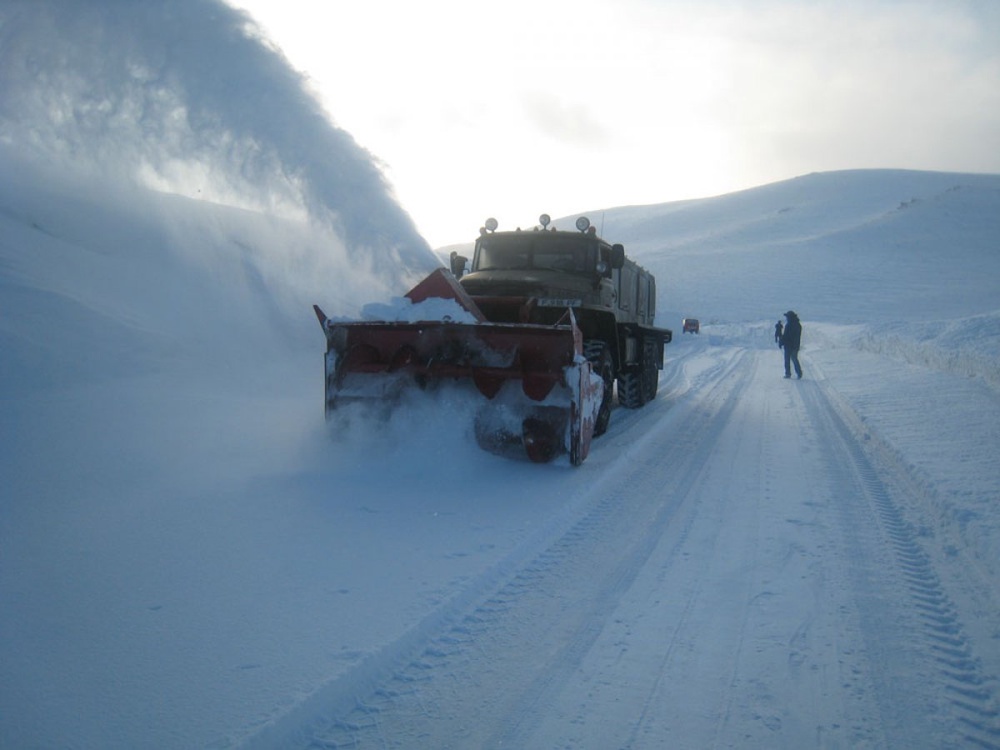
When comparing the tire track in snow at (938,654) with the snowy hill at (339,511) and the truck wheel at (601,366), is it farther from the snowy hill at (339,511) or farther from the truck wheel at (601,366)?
the truck wheel at (601,366)

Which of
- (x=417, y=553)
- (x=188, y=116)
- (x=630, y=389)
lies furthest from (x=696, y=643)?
(x=188, y=116)

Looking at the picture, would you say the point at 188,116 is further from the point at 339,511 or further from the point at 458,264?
the point at 339,511

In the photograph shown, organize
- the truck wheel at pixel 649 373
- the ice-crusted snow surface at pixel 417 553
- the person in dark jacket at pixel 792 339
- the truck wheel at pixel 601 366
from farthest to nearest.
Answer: the person in dark jacket at pixel 792 339
the truck wheel at pixel 649 373
the truck wheel at pixel 601 366
the ice-crusted snow surface at pixel 417 553

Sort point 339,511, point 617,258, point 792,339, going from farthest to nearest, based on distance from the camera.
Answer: point 792,339
point 617,258
point 339,511

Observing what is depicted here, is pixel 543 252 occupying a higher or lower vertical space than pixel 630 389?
higher

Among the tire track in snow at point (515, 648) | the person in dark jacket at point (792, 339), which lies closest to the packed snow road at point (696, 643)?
the tire track in snow at point (515, 648)

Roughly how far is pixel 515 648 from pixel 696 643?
0.86m

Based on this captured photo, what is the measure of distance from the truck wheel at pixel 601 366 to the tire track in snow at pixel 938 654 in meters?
3.25

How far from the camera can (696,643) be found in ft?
10.4

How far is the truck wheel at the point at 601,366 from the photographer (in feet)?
26.0

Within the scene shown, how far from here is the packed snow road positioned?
8.35 feet

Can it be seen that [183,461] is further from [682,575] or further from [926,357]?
[926,357]

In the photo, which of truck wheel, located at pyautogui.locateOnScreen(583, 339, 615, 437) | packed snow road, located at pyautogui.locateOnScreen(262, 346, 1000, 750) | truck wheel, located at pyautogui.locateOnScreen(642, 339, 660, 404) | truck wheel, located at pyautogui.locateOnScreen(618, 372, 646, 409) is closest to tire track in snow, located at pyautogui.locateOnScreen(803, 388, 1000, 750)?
packed snow road, located at pyautogui.locateOnScreen(262, 346, 1000, 750)

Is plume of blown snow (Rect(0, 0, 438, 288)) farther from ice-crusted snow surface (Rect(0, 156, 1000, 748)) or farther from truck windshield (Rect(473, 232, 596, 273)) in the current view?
truck windshield (Rect(473, 232, 596, 273))
